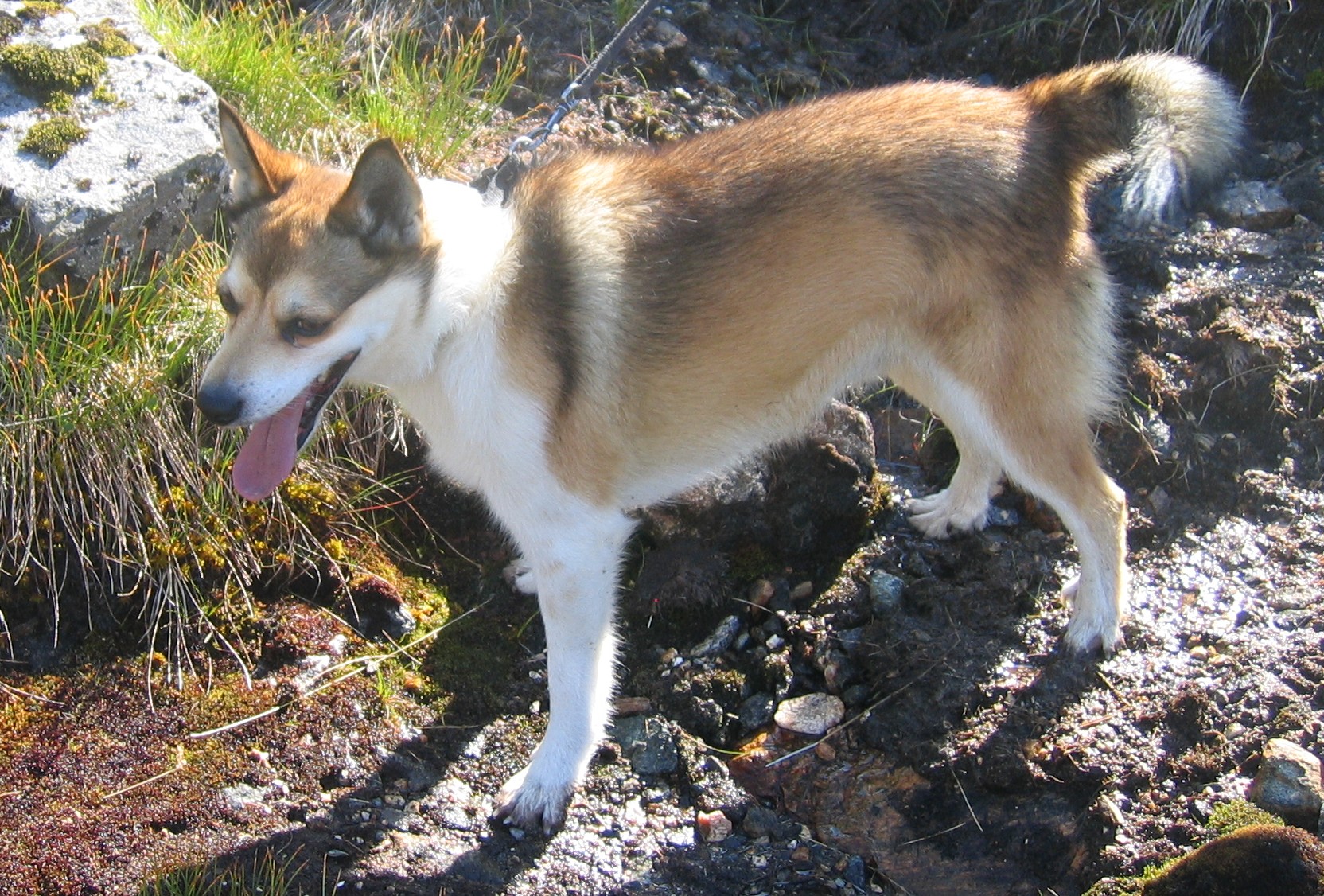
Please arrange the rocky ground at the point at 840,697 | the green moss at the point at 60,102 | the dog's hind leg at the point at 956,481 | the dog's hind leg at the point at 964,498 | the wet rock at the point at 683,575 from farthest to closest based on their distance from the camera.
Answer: the green moss at the point at 60,102
the dog's hind leg at the point at 964,498
the wet rock at the point at 683,575
the dog's hind leg at the point at 956,481
the rocky ground at the point at 840,697

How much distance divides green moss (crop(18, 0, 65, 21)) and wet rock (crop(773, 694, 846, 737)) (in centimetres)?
389

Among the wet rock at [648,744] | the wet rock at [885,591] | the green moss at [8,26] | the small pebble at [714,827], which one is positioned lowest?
the small pebble at [714,827]

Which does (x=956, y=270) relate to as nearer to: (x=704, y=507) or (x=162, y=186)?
(x=704, y=507)

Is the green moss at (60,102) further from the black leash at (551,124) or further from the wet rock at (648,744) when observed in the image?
the wet rock at (648,744)

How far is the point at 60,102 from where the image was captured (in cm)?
419

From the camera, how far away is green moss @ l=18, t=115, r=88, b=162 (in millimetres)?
3994

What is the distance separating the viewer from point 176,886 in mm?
2764

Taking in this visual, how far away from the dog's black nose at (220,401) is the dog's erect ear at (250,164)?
665 millimetres

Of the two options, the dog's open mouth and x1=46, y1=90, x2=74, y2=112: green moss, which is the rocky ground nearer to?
the dog's open mouth

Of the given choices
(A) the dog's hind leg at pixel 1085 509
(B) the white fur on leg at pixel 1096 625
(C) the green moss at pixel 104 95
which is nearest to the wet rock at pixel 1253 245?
(A) the dog's hind leg at pixel 1085 509

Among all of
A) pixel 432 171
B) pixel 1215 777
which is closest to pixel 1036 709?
pixel 1215 777

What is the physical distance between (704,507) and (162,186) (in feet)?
7.59

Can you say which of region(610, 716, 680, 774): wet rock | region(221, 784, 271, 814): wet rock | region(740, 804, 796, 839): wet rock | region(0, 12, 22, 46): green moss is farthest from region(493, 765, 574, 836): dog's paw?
region(0, 12, 22, 46): green moss

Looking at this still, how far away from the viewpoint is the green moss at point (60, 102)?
417cm
